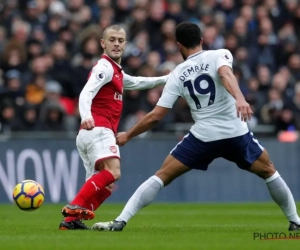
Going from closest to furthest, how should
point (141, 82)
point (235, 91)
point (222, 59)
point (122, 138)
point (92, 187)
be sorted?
1. point (235, 91)
2. point (222, 59)
3. point (122, 138)
4. point (92, 187)
5. point (141, 82)

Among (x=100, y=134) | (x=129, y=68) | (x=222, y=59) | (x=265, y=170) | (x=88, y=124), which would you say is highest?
(x=222, y=59)

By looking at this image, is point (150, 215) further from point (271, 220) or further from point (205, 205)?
point (205, 205)

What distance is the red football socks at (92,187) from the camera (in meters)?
10.4

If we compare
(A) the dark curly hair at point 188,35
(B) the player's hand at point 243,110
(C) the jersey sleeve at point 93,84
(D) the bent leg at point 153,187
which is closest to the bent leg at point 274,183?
(D) the bent leg at point 153,187

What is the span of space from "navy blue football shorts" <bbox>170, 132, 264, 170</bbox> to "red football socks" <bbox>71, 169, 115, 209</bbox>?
874 millimetres

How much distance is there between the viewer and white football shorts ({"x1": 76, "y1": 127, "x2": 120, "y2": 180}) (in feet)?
34.8

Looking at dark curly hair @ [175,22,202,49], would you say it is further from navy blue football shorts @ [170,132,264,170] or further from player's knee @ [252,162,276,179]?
player's knee @ [252,162,276,179]

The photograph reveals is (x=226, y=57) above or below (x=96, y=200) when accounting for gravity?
above

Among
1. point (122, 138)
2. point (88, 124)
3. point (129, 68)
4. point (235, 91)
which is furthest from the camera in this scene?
point (129, 68)

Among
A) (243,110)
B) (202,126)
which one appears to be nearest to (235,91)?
(243,110)

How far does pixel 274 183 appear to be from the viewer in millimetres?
10148

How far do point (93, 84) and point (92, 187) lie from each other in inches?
45.3

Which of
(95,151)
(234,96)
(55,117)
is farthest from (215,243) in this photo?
(55,117)

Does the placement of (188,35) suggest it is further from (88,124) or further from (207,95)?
(88,124)
